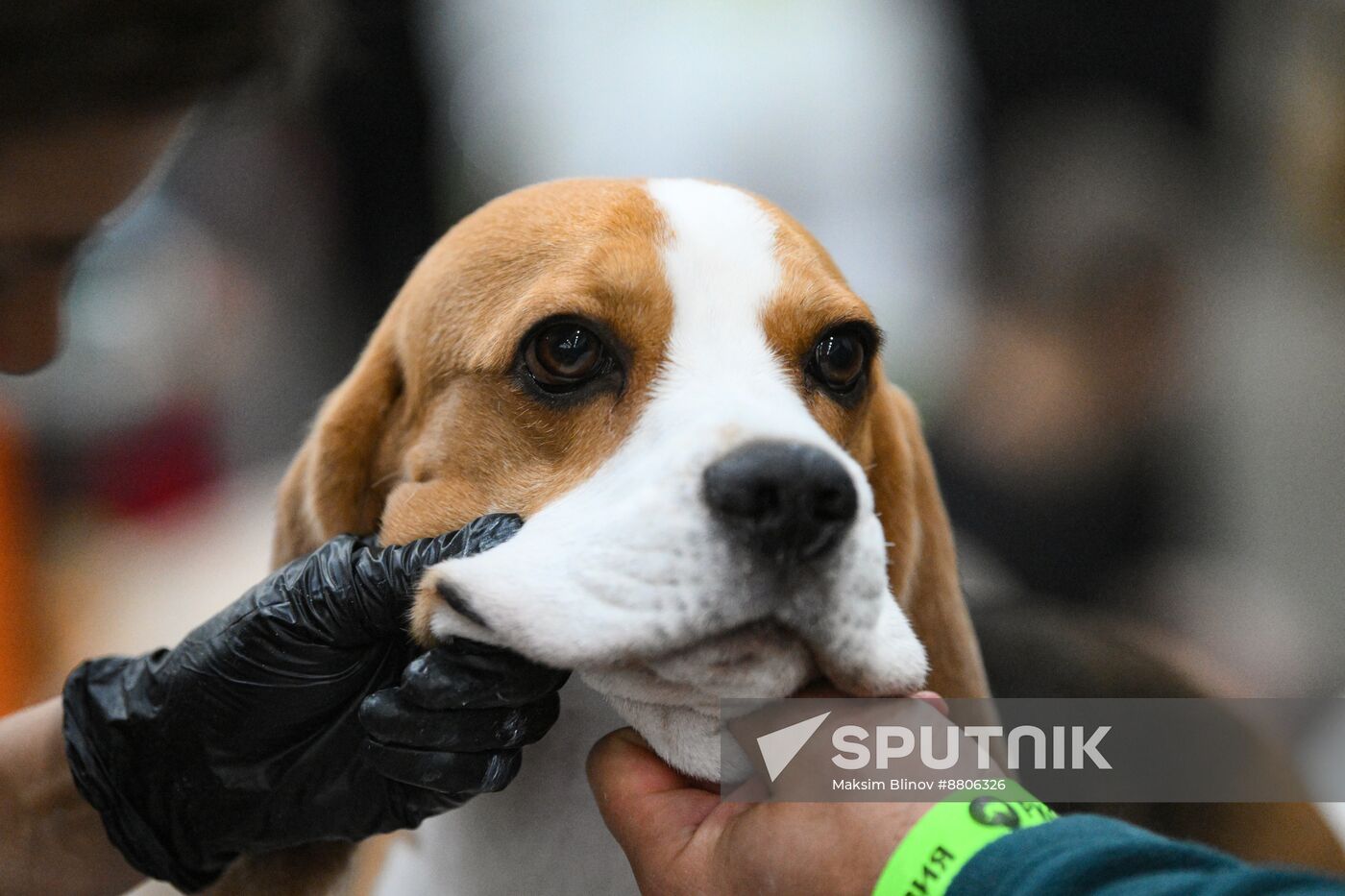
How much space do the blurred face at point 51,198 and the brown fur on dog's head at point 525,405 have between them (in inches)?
15.0

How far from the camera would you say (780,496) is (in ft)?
3.57

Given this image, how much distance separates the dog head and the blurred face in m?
0.38

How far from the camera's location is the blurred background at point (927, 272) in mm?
2951

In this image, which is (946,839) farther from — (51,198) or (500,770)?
(51,198)

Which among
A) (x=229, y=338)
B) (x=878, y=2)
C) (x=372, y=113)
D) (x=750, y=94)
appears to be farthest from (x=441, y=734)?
(x=878, y=2)

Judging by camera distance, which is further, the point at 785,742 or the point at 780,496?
the point at 785,742

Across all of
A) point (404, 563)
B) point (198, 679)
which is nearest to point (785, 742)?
point (404, 563)

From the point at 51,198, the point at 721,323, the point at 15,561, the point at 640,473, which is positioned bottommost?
the point at 15,561

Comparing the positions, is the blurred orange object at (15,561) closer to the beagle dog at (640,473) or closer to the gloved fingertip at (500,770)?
the beagle dog at (640,473)

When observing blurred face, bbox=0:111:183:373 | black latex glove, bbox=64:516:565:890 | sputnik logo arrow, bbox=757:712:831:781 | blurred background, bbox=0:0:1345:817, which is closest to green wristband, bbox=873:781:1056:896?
sputnik logo arrow, bbox=757:712:831:781

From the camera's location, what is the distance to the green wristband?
3.52 ft

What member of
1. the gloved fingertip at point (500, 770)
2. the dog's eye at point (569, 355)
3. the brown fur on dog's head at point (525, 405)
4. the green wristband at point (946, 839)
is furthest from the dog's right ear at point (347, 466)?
the green wristband at point (946, 839)

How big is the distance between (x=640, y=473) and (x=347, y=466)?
0.57 metres

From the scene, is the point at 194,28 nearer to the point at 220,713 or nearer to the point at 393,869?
the point at 220,713
